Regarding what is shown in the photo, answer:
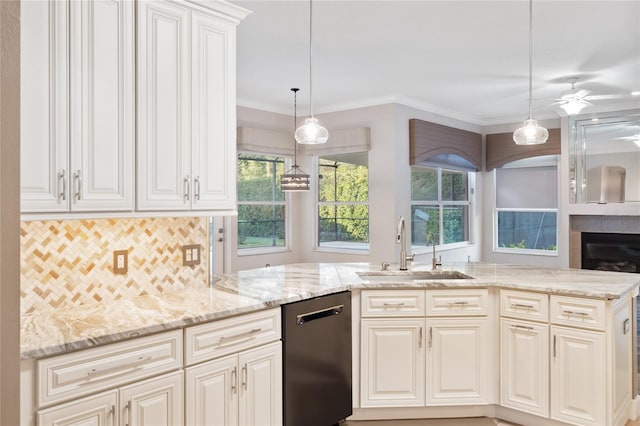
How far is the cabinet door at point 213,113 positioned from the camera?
250 centimetres

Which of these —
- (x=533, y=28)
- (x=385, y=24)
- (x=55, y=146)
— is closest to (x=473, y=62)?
(x=533, y=28)

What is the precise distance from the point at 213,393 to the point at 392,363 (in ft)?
3.97

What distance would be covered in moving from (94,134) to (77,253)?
0.60m

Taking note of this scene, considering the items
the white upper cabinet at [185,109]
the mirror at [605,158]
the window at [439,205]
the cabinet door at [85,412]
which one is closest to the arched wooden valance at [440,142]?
the window at [439,205]

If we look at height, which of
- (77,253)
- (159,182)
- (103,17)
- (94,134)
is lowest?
(77,253)

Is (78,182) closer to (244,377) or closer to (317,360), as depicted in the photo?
(244,377)

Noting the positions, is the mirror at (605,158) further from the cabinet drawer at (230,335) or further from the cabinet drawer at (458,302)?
the cabinet drawer at (230,335)

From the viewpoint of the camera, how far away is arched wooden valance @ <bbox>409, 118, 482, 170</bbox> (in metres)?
5.78

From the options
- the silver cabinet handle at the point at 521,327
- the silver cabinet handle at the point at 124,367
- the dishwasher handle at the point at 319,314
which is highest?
the dishwasher handle at the point at 319,314

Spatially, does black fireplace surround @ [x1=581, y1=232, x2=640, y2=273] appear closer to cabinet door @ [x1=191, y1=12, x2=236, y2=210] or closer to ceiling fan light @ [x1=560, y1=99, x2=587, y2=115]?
ceiling fan light @ [x1=560, y1=99, x2=587, y2=115]

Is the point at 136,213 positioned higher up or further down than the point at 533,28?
further down

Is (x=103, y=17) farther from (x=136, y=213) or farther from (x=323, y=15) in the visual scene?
(x=323, y=15)

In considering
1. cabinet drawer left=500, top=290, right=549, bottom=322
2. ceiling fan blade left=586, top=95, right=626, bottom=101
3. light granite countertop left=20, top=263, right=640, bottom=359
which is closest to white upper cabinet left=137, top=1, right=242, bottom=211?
light granite countertop left=20, top=263, right=640, bottom=359

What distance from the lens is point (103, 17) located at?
2.14m
